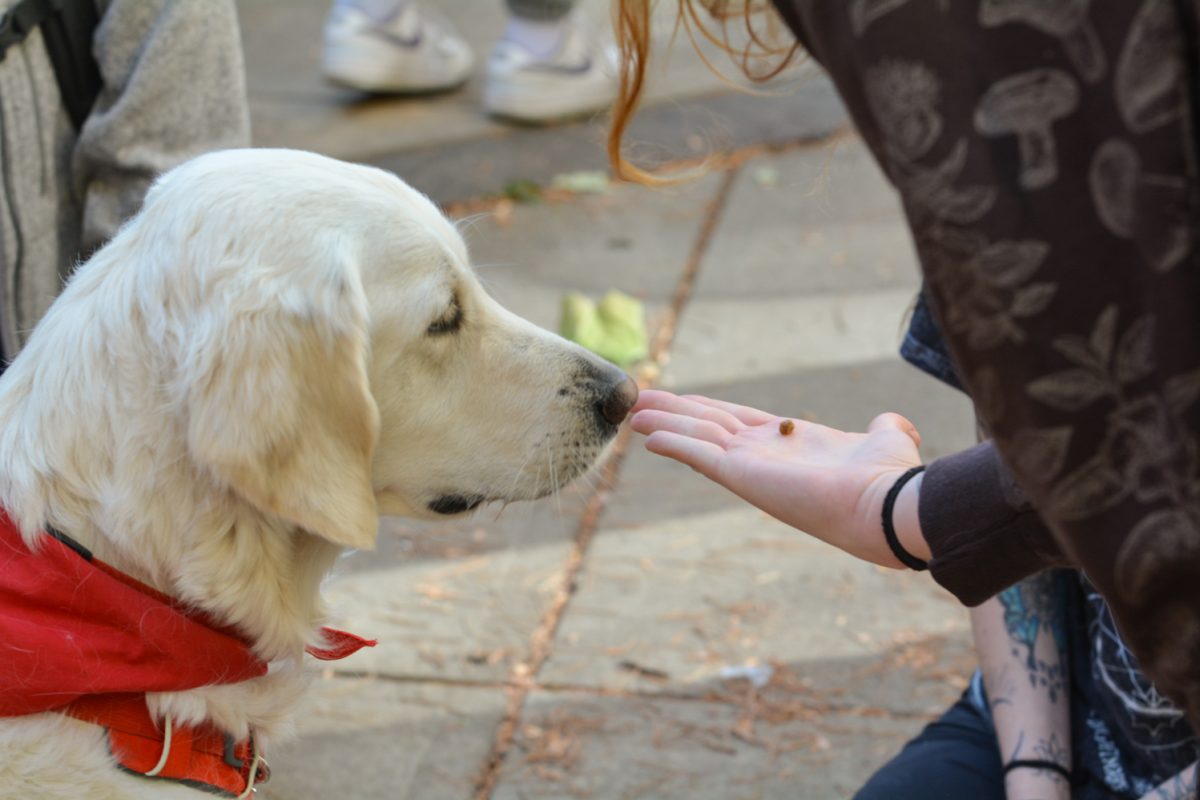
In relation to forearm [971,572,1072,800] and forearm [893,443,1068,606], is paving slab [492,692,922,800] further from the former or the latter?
forearm [893,443,1068,606]

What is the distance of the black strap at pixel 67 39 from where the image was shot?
96.7 inches

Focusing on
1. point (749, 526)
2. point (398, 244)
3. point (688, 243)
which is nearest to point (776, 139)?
point (688, 243)

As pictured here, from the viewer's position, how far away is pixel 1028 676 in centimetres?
223

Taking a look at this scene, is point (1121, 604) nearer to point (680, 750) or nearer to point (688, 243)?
point (680, 750)

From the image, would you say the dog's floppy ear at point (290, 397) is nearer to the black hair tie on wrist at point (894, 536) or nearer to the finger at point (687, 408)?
the finger at point (687, 408)

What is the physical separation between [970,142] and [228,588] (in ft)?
4.08

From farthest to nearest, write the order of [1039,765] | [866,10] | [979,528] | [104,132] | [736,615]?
[736,615] → [104,132] → [1039,765] → [979,528] → [866,10]

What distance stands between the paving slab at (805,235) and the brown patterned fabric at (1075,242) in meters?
3.65

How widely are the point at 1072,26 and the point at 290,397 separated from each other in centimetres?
111

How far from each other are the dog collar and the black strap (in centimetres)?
119

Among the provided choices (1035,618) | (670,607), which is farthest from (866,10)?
(670,607)

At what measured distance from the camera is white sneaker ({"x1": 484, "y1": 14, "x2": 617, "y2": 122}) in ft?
19.5

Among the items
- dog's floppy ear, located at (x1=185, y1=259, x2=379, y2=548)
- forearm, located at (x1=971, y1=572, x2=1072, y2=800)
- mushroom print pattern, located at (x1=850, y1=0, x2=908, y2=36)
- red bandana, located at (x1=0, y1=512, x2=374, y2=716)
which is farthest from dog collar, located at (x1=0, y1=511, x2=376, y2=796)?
forearm, located at (x1=971, y1=572, x2=1072, y2=800)

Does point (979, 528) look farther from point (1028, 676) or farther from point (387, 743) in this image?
point (387, 743)
